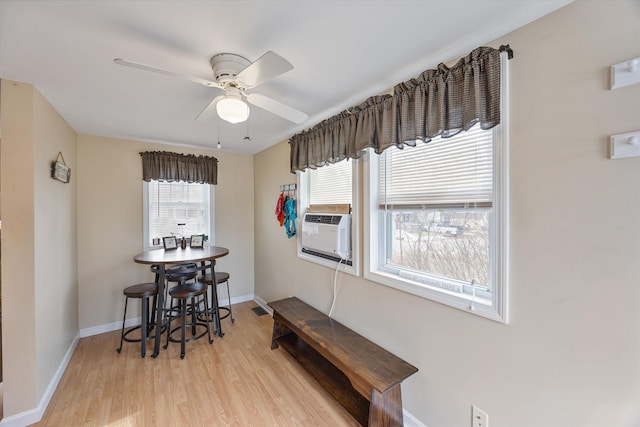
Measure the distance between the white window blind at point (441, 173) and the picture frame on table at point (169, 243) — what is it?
8.46ft

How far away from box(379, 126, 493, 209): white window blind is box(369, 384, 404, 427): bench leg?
1204 millimetres

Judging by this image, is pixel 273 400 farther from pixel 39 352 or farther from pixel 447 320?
pixel 39 352

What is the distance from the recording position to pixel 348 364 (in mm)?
1683

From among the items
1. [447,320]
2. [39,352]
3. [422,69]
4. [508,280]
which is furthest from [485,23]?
[39,352]

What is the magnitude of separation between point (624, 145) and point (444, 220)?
0.80 meters

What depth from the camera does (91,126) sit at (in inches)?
105

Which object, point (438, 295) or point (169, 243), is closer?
point (438, 295)

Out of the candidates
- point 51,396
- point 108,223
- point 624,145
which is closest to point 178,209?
point 108,223

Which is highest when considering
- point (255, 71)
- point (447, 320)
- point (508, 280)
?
point (255, 71)

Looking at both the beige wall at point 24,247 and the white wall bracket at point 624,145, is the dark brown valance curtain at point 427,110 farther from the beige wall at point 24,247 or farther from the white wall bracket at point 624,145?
the beige wall at point 24,247

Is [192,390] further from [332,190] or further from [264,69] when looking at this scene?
[264,69]

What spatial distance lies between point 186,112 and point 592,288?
2.91m

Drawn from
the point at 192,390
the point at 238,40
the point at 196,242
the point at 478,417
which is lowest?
the point at 192,390

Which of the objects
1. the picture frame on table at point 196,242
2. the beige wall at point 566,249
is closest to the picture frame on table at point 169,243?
the picture frame on table at point 196,242
